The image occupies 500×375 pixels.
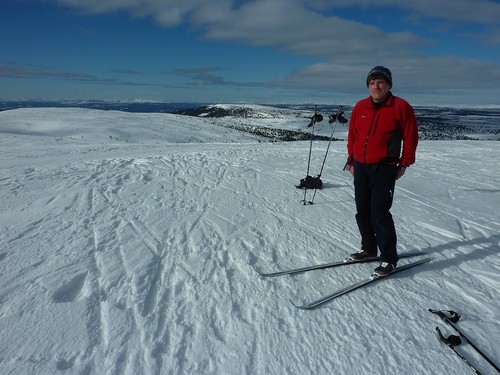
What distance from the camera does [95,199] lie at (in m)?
7.00

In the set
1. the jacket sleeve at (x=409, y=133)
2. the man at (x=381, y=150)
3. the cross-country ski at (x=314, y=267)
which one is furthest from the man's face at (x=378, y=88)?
the cross-country ski at (x=314, y=267)

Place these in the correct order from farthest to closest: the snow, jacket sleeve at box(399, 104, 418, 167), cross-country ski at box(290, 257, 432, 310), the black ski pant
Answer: the black ski pant
jacket sleeve at box(399, 104, 418, 167)
cross-country ski at box(290, 257, 432, 310)
the snow

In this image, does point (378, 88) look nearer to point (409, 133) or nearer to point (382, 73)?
point (382, 73)

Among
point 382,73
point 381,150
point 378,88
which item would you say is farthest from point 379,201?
point 382,73

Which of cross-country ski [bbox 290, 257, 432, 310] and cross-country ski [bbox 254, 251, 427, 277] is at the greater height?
cross-country ski [bbox 290, 257, 432, 310]

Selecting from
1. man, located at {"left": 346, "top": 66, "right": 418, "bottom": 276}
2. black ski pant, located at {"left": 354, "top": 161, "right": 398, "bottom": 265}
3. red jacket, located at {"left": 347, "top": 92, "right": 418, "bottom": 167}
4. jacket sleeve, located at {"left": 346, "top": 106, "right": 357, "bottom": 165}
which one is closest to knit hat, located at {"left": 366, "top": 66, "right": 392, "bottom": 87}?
man, located at {"left": 346, "top": 66, "right": 418, "bottom": 276}

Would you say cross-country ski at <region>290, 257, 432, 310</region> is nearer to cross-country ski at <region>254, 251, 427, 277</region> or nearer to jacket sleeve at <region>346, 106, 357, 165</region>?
cross-country ski at <region>254, 251, 427, 277</region>

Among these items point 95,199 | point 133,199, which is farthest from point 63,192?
point 133,199

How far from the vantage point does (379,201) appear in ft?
13.0

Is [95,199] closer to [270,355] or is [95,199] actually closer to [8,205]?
[8,205]

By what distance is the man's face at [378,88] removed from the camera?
3.67 metres

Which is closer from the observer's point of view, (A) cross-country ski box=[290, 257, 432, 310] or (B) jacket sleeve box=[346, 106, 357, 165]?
(A) cross-country ski box=[290, 257, 432, 310]

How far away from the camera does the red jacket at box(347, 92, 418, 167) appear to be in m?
3.66

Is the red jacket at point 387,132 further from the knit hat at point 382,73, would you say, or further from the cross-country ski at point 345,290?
the cross-country ski at point 345,290
